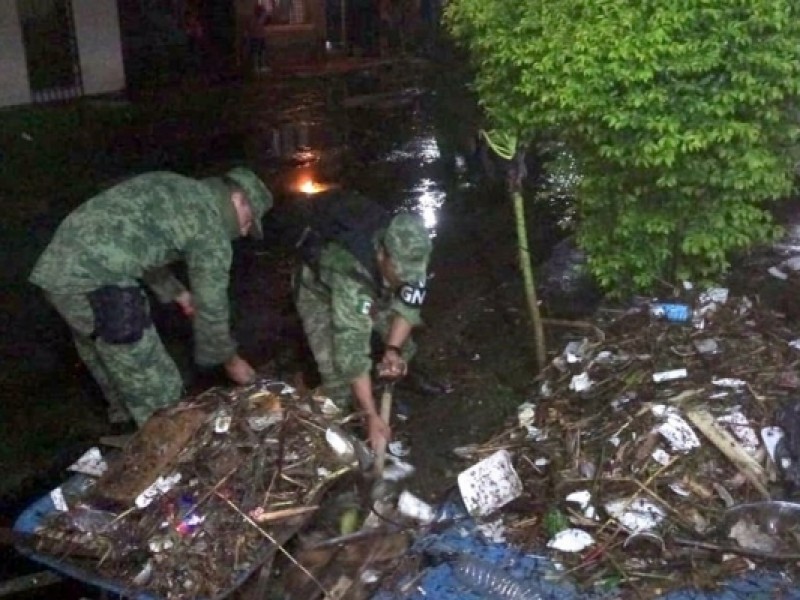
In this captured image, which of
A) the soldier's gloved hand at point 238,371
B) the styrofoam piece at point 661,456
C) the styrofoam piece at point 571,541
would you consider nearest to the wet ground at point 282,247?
the soldier's gloved hand at point 238,371

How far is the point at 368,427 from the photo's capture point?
455 centimetres

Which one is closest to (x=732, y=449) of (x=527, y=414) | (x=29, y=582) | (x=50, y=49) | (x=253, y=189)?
(x=527, y=414)

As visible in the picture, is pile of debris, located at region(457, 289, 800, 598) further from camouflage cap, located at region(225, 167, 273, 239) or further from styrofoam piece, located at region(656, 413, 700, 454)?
camouflage cap, located at region(225, 167, 273, 239)

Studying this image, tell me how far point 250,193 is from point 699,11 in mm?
2299

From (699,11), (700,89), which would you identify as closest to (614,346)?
(700,89)

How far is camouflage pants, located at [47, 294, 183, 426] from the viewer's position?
4695 millimetres

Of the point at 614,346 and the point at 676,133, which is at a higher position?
the point at 676,133

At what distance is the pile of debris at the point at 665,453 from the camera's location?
3.91 m

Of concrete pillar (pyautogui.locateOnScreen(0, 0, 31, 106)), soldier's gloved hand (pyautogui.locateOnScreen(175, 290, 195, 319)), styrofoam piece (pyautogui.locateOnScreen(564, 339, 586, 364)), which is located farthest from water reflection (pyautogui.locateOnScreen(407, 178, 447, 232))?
concrete pillar (pyautogui.locateOnScreen(0, 0, 31, 106))

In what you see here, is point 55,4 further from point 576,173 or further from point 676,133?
point 676,133

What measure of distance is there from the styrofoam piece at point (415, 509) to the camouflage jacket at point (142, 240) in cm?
128

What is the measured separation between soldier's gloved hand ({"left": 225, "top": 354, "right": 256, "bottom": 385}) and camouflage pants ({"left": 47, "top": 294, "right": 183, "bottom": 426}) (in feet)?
0.88

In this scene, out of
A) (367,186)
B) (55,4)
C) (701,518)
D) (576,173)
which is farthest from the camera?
(55,4)

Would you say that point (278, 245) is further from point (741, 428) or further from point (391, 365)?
point (741, 428)
